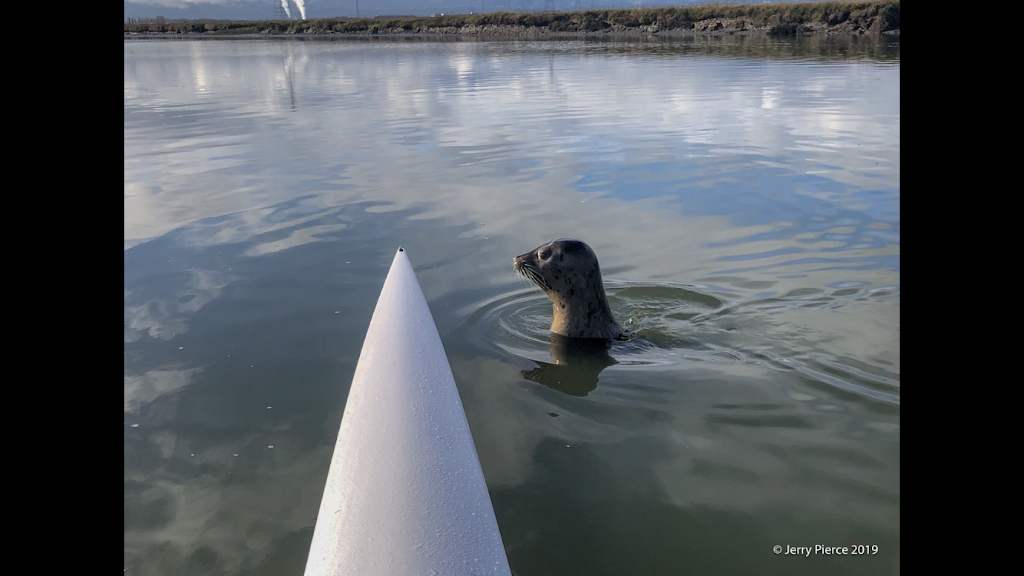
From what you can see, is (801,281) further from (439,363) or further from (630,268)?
(439,363)

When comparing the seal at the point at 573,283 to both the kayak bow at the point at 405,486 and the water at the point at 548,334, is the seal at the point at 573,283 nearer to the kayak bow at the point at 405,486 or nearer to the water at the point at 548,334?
the water at the point at 548,334

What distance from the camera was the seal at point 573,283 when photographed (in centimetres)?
540

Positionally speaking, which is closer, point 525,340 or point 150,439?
point 150,439

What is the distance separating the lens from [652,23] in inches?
2653

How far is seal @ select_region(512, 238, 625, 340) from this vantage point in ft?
17.7

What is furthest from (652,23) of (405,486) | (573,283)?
(405,486)

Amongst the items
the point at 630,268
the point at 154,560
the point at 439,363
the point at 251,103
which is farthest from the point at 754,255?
the point at 251,103

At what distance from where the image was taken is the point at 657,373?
482cm

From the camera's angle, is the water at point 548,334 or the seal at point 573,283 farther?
the seal at point 573,283

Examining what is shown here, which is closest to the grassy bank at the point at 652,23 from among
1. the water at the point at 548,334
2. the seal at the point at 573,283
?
the water at the point at 548,334

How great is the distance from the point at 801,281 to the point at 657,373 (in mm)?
2327

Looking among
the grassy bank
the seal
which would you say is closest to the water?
the seal

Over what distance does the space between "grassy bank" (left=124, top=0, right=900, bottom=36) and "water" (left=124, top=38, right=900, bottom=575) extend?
149ft

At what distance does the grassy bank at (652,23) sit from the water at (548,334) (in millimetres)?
45371
